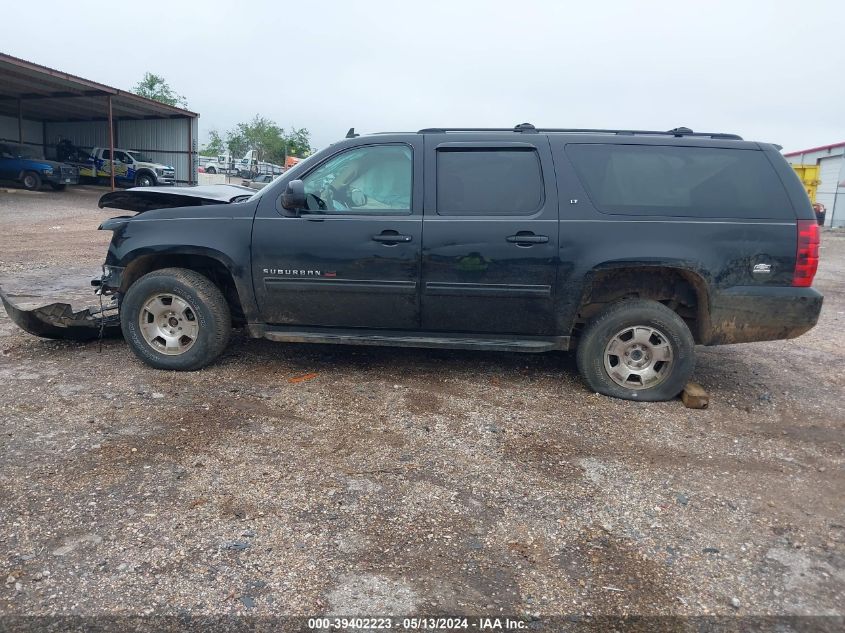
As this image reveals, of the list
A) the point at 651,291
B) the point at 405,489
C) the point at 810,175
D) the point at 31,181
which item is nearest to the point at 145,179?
the point at 31,181

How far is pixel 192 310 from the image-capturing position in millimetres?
4820

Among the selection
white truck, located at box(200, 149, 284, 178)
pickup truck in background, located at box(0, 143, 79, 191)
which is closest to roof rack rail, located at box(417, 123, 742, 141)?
pickup truck in background, located at box(0, 143, 79, 191)

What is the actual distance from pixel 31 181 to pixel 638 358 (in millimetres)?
25062

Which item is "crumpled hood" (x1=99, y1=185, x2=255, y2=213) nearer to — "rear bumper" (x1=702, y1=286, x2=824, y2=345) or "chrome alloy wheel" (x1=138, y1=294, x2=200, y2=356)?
"chrome alloy wheel" (x1=138, y1=294, x2=200, y2=356)

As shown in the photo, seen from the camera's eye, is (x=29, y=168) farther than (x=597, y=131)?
Yes

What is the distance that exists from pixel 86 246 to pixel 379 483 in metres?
11.0

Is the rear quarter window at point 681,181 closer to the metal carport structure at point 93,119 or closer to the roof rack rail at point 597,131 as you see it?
the roof rack rail at point 597,131

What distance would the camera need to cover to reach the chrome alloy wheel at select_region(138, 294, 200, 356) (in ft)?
15.9

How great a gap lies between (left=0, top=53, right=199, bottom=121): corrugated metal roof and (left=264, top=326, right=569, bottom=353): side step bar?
1792 centimetres

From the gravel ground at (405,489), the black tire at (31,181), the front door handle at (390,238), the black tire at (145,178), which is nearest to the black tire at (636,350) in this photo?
the gravel ground at (405,489)

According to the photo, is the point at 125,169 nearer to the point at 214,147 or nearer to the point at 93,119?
the point at 93,119

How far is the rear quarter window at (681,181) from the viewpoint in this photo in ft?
14.3

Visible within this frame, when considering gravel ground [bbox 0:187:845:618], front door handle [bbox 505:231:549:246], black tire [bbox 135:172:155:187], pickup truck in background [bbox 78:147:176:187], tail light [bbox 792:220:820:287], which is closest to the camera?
gravel ground [bbox 0:187:845:618]

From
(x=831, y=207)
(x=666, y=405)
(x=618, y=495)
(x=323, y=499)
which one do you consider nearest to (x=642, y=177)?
(x=666, y=405)
